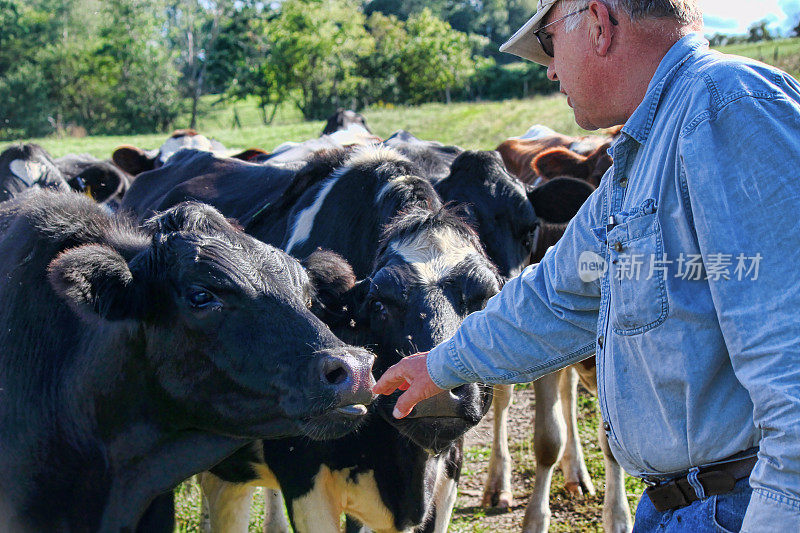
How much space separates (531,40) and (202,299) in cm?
143

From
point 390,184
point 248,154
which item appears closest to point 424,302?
point 390,184

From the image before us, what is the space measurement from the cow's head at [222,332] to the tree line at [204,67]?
48801 millimetres

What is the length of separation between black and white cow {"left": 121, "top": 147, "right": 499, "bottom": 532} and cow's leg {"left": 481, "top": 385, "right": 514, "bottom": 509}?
1.46m

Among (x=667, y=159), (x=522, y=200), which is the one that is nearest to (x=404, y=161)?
(x=522, y=200)

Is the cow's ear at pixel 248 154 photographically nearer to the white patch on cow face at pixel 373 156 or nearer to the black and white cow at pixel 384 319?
the black and white cow at pixel 384 319

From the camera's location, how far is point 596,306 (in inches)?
88.5

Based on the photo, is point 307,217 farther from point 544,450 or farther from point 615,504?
point 615,504

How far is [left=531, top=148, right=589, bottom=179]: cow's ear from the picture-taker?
20.6ft

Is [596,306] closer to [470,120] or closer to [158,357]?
[158,357]

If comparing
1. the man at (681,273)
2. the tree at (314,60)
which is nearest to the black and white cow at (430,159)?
the man at (681,273)

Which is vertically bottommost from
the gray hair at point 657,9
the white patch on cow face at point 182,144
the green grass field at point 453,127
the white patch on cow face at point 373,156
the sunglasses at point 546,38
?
the green grass field at point 453,127

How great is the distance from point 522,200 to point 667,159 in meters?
2.75

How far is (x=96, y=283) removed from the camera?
8.45 feet

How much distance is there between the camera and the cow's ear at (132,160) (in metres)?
9.39
